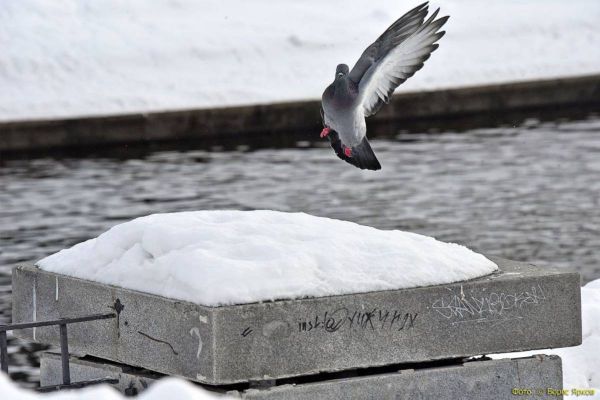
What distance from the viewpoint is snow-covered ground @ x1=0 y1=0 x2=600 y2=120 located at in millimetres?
25438

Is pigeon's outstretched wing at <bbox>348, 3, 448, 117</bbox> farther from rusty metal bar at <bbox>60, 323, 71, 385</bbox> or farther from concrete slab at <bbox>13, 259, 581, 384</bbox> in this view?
rusty metal bar at <bbox>60, 323, 71, 385</bbox>

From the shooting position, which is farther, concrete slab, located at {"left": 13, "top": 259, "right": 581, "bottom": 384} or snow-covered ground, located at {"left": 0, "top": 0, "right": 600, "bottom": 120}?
snow-covered ground, located at {"left": 0, "top": 0, "right": 600, "bottom": 120}

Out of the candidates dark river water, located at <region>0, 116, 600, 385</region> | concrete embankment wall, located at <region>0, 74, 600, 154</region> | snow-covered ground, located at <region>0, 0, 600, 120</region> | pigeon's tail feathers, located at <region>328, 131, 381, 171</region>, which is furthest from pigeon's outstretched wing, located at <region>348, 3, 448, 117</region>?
snow-covered ground, located at <region>0, 0, 600, 120</region>

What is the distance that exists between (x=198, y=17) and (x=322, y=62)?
131 inches

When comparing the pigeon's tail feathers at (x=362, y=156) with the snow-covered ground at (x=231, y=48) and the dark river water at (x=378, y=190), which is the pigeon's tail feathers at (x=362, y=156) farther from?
the snow-covered ground at (x=231, y=48)

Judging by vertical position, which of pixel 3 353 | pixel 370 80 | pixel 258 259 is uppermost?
pixel 370 80

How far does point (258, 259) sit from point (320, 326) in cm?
43

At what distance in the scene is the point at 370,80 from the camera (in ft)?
25.8

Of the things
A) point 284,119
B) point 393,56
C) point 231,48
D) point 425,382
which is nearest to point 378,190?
point 284,119

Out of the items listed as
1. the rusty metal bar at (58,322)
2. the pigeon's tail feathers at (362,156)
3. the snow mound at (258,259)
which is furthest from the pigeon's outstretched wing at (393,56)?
the rusty metal bar at (58,322)

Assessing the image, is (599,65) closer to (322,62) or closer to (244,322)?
(322,62)

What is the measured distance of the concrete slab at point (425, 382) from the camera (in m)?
→ 6.87

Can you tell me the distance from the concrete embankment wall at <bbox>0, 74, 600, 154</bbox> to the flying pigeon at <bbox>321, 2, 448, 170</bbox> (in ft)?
48.6

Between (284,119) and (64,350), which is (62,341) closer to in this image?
(64,350)
